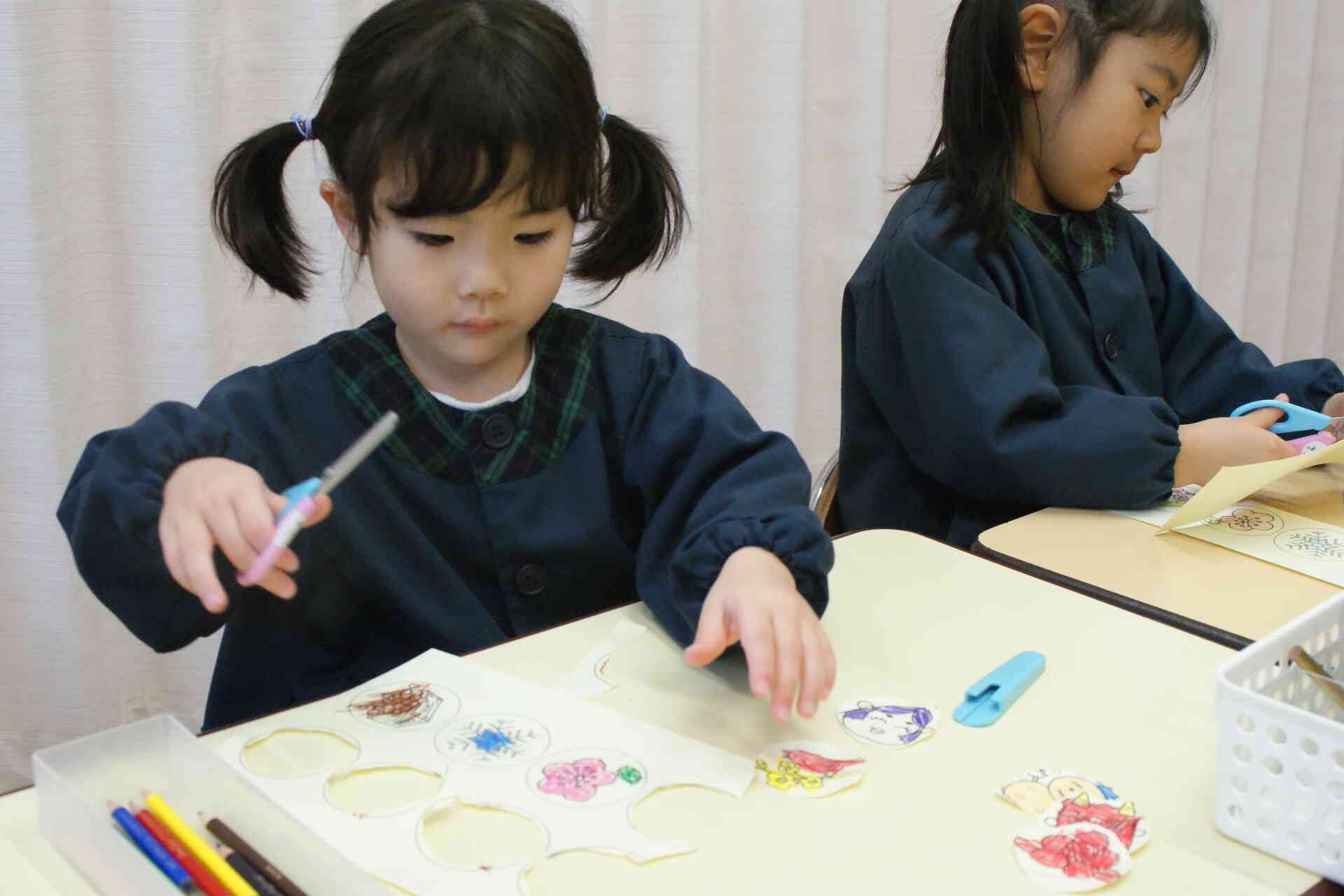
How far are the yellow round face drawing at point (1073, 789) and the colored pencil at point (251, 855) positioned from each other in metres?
0.38

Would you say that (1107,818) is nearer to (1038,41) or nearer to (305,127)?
(305,127)

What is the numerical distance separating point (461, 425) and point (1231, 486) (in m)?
0.63

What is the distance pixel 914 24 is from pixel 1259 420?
3.44 ft

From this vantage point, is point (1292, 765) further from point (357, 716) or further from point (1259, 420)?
point (1259, 420)

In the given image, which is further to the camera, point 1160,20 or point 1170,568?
point 1160,20

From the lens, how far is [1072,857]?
2.02ft

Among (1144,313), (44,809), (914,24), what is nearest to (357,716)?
(44,809)

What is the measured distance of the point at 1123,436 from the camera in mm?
1156

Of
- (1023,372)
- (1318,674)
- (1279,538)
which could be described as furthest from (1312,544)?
(1318,674)

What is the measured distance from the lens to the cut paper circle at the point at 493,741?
0.69 metres

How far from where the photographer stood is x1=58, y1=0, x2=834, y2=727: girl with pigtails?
84 cm

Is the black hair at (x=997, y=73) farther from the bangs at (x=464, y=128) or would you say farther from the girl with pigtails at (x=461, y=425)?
the bangs at (x=464, y=128)

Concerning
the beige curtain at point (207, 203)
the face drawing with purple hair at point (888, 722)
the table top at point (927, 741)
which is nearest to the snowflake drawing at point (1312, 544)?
the table top at point (927, 741)

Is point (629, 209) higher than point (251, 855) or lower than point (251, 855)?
higher
